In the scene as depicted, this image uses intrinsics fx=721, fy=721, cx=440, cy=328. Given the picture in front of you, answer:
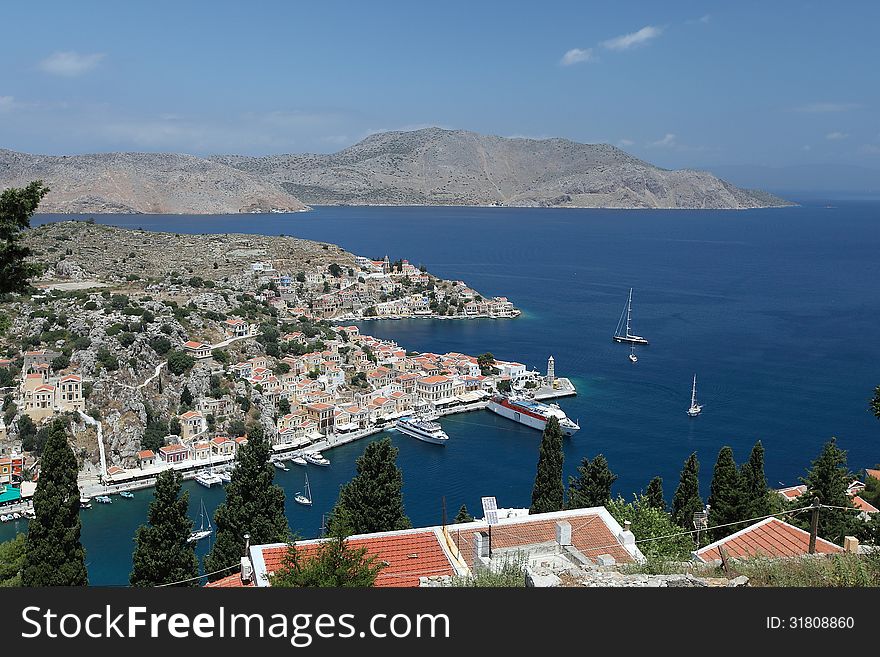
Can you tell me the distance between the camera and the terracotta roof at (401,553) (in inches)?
304

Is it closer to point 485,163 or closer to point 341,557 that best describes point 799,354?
point 341,557

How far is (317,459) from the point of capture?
80.8 feet

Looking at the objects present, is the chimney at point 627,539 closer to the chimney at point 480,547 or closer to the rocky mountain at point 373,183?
the chimney at point 480,547

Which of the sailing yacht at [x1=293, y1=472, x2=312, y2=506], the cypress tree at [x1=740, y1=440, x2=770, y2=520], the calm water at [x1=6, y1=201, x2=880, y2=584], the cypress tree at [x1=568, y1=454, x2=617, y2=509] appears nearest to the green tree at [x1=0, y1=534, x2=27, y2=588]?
the calm water at [x1=6, y1=201, x2=880, y2=584]

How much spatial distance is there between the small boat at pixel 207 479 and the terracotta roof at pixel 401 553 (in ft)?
50.0

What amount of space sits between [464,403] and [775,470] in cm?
1283

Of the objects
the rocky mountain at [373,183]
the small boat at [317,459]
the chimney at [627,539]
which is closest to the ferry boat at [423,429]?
the small boat at [317,459]

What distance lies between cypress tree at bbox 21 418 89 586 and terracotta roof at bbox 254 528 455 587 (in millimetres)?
4092

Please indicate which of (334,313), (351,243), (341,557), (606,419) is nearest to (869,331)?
(606,419)

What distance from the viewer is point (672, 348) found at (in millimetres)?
39594

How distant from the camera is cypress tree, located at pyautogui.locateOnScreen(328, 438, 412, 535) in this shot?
1272cm

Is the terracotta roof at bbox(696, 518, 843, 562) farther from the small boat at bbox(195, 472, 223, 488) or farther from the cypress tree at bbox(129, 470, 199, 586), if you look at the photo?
the small boat at bbox(195, 472, 223, 488)

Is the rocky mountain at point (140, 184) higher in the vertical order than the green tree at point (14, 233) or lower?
higher

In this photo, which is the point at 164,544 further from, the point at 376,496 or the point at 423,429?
the point at 423,429
